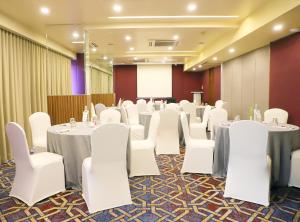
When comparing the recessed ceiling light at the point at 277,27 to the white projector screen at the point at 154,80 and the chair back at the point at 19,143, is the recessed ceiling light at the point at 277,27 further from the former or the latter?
the white projector screen at the point at 154,80

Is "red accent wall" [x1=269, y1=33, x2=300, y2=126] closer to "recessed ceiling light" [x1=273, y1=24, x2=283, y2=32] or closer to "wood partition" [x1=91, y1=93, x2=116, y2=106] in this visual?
"recessed ceiling light" [x1=273, y1=24, x2=283, y2=32]

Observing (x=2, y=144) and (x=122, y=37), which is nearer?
(x=2, y=144)

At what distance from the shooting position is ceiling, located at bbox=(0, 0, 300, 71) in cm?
442

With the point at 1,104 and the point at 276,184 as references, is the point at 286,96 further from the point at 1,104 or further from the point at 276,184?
the point at 1,104

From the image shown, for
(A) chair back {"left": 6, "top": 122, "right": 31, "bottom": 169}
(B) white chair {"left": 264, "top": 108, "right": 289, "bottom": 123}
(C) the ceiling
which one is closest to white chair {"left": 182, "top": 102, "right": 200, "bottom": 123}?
(C) the ceiling

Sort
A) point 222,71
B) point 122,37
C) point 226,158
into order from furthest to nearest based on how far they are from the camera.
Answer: point 222,71 < point 122,37 < point 226,158

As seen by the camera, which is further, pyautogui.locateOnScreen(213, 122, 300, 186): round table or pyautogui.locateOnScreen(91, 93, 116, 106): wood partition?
pyautogui.locateOnScreen(91, 93, 116, 106): wood partition

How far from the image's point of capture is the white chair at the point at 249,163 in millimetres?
2863

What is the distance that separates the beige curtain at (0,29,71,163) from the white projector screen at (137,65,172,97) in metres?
6.89

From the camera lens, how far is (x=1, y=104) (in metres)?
4.80

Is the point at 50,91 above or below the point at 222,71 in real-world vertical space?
below

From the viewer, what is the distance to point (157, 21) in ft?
18.6

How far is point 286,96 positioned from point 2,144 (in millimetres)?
6204

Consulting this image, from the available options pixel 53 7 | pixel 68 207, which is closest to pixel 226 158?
pixel 68 207
